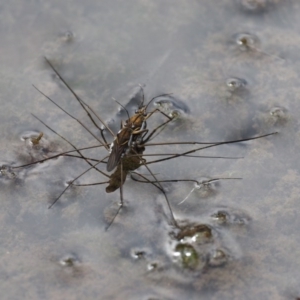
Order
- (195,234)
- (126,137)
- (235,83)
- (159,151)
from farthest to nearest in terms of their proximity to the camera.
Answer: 1. (235,83)
2. (159,151)
3. (126,137)
4. (195,234)

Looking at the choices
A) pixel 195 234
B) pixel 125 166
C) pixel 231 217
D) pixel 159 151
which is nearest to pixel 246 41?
pixel 159 151

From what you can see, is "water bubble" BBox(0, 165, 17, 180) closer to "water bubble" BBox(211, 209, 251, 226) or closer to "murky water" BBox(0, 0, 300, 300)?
"murky water" BBox(0, 0, 300, 300)

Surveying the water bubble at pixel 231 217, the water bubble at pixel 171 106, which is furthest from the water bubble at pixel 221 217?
the water bubble at pixel 171 106

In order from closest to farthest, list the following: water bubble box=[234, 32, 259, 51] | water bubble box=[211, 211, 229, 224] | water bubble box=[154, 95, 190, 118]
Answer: water bubble box=[211, 211, 229, 224]
water bubble box=[154, 95, 190, 118]
water bubble box=[234, 32, 259, 51]

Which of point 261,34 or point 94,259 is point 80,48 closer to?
point 261,34

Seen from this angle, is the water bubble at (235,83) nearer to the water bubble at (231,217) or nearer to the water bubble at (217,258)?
the water bubble at (231,217)

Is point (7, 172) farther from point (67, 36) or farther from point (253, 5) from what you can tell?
point (253, 5)

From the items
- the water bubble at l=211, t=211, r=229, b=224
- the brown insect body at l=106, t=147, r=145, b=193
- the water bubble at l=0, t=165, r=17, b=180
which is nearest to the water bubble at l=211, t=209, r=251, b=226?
the water bubble at l=211, t=211, r=229, b=224

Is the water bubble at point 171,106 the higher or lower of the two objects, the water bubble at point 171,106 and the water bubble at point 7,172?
the higher

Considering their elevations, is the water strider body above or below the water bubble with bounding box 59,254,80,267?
above
